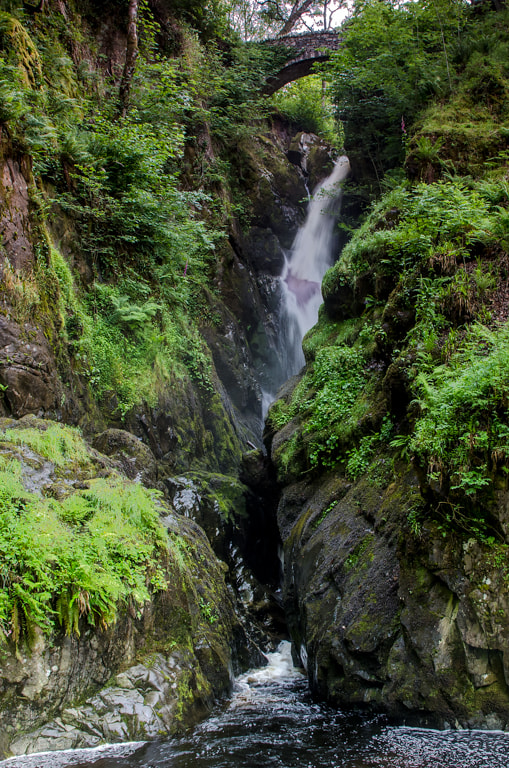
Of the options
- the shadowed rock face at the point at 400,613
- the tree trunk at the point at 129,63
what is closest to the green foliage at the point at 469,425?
the shadowed rock face at the point at 400,613

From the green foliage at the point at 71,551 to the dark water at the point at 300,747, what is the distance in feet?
3.49

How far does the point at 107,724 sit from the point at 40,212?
7560 millimetres

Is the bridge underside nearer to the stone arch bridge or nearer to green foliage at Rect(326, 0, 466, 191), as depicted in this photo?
the stone arch bridge

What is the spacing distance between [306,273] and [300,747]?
18.3m

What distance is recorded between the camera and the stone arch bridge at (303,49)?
21.5 meters

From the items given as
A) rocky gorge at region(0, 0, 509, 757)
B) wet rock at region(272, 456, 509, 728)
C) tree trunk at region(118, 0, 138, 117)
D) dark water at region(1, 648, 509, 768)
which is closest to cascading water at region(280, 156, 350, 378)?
rocky gorge at region(0, 0, 509, 757)

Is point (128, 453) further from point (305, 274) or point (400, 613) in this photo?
point (305, 274)

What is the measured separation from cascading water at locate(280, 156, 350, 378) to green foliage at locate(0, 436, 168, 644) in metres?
14.0

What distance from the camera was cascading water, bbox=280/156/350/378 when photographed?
19453 millimetres

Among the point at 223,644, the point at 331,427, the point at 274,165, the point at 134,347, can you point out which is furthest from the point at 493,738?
the point at 274,165

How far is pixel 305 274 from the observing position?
20.6m

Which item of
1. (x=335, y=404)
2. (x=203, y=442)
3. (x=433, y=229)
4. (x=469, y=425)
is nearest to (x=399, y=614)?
(x=469, y=425)

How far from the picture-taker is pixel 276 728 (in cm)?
502

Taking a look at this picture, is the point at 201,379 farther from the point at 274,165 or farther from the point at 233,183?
the point at 274,165
